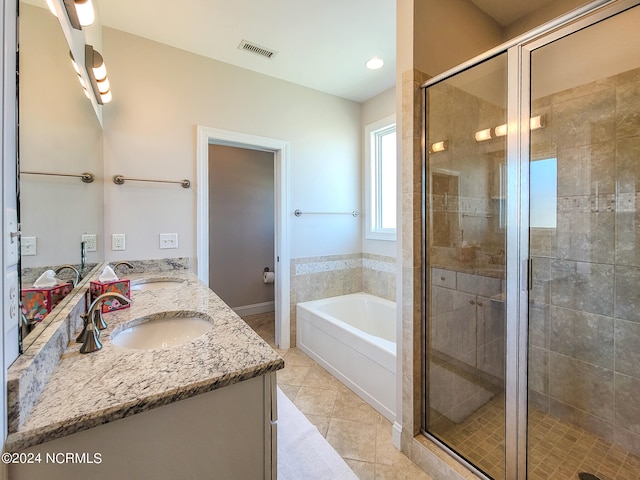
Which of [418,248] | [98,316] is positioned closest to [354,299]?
[418,248]

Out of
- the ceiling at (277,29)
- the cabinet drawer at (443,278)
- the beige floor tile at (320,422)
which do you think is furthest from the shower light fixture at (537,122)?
the beige floor tile at (320,422)

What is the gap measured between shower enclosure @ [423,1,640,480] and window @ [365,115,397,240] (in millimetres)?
1455

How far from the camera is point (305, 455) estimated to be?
5.36 ft

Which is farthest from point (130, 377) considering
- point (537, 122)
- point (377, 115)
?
point (377, 115)

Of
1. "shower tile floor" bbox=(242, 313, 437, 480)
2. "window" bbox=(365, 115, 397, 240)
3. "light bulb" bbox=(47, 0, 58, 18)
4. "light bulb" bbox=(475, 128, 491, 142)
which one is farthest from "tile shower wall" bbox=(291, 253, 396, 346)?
Answer: "light bulb" bbox=(47, 0, 58, 18)

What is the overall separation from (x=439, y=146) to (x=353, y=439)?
184 centimetres

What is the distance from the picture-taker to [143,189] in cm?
225

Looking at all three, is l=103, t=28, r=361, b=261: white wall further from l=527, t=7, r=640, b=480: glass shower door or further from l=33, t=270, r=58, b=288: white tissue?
l=527, t=7, r=640, b=480: glass shower door

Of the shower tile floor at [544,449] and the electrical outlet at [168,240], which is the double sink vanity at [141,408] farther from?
the electrical outlet at [168,240]

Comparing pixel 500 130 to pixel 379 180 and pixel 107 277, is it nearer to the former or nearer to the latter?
pixel 379 180

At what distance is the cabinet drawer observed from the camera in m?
1.68

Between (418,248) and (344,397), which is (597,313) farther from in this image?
(344,397)

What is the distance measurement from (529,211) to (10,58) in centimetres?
187

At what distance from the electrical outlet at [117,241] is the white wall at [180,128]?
0.10 ft
